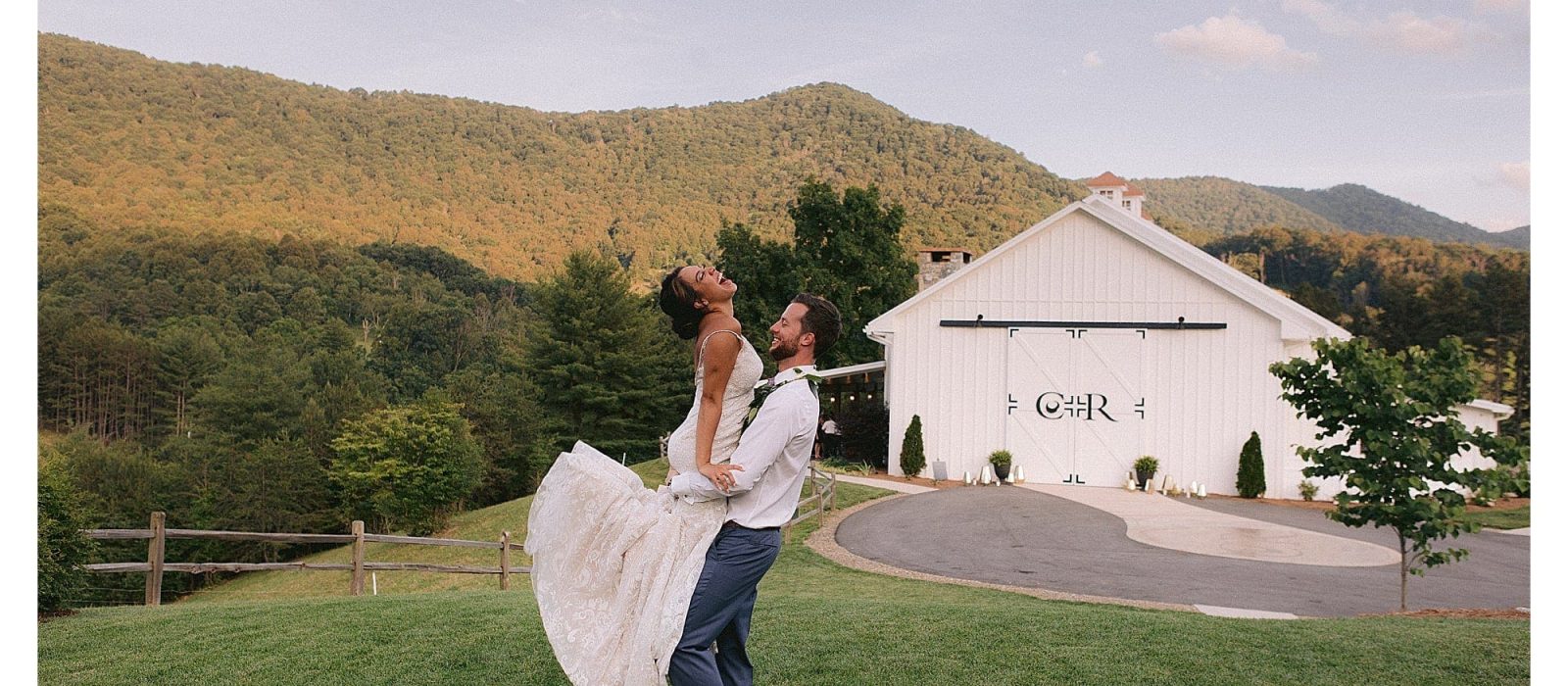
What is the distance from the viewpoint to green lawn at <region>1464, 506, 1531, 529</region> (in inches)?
691

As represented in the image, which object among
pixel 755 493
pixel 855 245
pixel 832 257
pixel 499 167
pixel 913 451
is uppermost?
pixel 499 167

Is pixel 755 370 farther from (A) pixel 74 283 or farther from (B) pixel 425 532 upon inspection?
(A) pixel 74 283

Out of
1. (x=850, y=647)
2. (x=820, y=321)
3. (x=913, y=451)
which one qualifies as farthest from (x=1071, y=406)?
(x=820, y=321)

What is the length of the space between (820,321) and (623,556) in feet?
3.63

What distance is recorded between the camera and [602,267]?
45.2 meters

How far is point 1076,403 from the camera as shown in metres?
21.2

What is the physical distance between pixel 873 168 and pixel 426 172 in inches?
1402

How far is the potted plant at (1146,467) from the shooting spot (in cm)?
2027

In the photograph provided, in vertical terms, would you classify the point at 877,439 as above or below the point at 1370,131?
below

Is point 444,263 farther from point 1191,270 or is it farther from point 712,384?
point 712,384

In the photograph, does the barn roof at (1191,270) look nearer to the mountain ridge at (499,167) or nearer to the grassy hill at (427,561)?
the grassy hill at (427,561)

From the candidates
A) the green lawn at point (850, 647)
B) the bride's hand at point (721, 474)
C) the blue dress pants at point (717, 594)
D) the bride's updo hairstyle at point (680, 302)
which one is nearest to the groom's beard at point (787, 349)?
the bride's updo hairstyle at point (680, 302)

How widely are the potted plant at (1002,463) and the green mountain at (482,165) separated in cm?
3658
